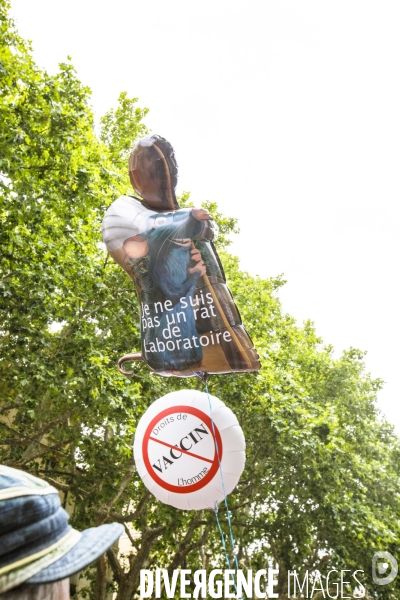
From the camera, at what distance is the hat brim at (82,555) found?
2.96ft

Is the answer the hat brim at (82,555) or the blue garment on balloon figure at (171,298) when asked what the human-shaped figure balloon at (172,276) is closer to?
the blue garment on balloon figure at (171,298)

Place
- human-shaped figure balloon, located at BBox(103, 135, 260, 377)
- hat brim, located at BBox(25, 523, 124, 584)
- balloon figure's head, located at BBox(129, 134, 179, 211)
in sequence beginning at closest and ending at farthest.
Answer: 1. hat brim, located at BBox(25, 523, 124, 584)
2. human-shaped figure balloon, located at BBox(103, 135, 260, 377)
3. balloon figure's head, located at BBox(129, 134, 179, 211)

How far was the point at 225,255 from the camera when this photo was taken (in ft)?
37.7

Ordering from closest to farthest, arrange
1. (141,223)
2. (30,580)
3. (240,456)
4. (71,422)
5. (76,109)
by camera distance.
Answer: (30,580)
(240,456)
(141,223)
(76,109)
(71,422)

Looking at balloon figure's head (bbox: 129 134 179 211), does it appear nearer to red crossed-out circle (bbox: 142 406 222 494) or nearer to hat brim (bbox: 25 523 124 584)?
red crossed-out circle (bbox: 142 406 222 494)

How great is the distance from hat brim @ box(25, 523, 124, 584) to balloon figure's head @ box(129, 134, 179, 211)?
3701 millimetres

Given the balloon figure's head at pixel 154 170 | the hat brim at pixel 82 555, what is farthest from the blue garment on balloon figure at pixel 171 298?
the hat brim at pixel 82 555

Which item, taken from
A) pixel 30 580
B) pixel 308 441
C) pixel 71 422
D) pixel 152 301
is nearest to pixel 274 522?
pixel 308 441

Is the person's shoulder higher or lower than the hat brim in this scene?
higher

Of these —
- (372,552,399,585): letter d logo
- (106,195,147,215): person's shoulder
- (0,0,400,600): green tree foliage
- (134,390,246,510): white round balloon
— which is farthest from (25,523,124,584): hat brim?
(372,552,399,585): letter d logo

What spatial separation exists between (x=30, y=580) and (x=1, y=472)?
0.69 ft

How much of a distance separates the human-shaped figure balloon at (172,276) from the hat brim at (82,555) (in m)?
2.97

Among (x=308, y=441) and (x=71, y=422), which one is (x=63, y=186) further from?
(x=308, y=441)

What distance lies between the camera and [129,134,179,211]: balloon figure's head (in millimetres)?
4484
